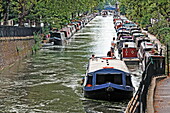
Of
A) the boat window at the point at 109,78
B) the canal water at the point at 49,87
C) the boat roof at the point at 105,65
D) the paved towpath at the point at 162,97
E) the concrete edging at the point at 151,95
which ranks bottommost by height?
the canal water at the point at 49,87

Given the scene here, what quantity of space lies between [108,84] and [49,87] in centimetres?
679

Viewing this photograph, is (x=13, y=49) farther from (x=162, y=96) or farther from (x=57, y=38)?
(x=162, y=96)

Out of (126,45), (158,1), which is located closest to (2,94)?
(126,45)

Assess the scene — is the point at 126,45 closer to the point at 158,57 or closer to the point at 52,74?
the point at 52,74

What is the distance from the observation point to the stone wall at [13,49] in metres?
43.2

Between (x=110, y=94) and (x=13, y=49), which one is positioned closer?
(x=110, y=94)

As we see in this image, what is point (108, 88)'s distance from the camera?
2762 cm

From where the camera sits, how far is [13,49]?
47750 millimetres

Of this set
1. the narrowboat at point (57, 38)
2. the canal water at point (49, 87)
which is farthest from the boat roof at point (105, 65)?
the narrowboat at point (57, 38)

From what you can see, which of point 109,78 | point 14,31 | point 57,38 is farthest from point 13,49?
point 109,78

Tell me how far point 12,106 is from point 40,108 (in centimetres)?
161

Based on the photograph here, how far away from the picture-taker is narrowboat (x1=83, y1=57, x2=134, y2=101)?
28.0m

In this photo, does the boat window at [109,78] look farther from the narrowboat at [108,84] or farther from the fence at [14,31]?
the fence at [14,31]

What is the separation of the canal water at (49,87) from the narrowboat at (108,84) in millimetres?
416
